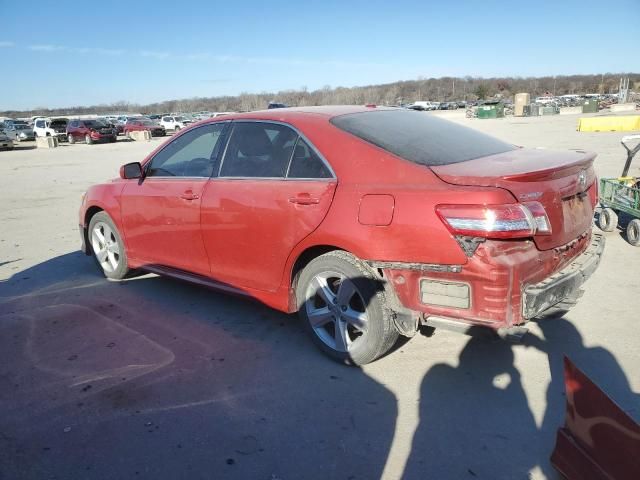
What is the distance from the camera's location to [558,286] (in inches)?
118

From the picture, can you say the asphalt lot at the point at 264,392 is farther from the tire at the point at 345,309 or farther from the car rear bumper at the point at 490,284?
the car rear bumper at the point at 490,284

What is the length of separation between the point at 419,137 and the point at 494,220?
114 centimetres

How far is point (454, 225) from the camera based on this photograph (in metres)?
2.86

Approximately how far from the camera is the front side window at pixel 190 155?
4.40 metres

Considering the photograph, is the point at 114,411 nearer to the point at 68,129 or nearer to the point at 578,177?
the point at 578,177

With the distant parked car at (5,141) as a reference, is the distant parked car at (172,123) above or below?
below

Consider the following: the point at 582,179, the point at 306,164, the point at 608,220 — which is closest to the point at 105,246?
the point at 306,164

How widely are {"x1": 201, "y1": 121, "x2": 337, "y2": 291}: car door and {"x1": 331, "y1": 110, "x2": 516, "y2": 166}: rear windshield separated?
1.28 feet

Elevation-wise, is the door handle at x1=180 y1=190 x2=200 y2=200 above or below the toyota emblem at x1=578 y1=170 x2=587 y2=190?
below

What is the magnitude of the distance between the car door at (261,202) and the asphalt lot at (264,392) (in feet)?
1.94

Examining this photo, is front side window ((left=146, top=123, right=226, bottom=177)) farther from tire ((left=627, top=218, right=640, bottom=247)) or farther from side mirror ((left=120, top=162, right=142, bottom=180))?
tire ((left=627, top=218, right=640, bottom=247))

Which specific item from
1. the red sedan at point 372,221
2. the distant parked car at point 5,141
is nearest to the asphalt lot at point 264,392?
the red sedan at point 372,221

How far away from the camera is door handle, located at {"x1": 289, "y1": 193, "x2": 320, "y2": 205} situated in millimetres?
3467

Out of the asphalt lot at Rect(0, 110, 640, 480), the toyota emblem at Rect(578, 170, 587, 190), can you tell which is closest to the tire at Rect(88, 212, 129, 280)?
the asphalt lot at Rect(0, 110, 640, 480)
